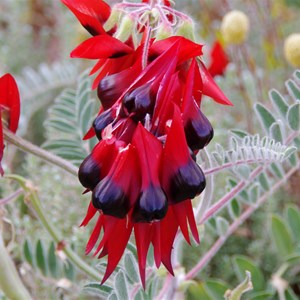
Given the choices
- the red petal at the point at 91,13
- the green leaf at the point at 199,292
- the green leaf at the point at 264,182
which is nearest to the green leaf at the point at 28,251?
the green leaf at the point at 199,292

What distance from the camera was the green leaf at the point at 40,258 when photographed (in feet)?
3.74

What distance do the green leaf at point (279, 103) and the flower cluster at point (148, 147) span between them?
0.21 meters

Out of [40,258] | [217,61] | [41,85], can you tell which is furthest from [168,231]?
[41,85]

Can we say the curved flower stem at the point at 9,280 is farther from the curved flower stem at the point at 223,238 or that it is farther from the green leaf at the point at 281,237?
the green leaf at the point at 281,237

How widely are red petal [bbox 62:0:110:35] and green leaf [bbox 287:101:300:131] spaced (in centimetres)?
24

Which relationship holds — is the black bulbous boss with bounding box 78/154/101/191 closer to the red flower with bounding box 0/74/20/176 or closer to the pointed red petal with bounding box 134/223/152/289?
the pointed red petal with bounding box 134/223/152/289

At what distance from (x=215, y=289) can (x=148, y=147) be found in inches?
22.3

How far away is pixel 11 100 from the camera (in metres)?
0.87

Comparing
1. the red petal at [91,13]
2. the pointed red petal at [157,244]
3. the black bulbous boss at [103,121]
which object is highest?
the red petal at [91,13]

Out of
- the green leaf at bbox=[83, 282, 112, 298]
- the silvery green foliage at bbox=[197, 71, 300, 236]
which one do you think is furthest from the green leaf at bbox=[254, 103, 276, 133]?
the green leaf at bbox=[83, 282, 112, 298]

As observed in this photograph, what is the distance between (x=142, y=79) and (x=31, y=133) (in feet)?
3.70

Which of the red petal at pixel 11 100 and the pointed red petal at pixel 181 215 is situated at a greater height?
the red petal at pixel 11 100

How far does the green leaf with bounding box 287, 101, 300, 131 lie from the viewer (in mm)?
863

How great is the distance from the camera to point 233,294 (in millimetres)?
870
